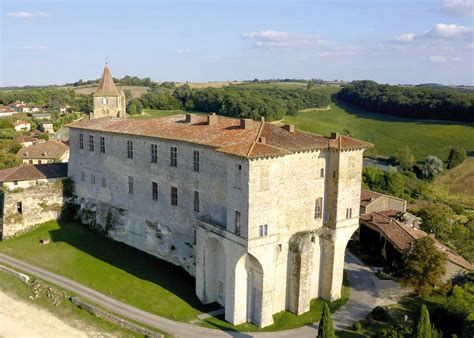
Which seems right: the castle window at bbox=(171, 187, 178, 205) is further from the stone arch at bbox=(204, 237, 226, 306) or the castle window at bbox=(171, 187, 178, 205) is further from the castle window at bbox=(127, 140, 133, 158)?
the castle window at bbox=(127, 140, 133, 158)

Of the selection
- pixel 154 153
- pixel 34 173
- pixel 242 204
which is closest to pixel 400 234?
pixel 242 204

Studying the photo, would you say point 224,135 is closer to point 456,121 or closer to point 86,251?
point 86,251

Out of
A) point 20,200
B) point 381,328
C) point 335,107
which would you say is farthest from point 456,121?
point 20,200

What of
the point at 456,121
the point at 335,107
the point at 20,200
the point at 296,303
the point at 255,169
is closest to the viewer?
the point at 255,169

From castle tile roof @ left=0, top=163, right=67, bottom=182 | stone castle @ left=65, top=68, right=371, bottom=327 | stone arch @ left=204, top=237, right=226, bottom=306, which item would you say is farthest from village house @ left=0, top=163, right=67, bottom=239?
stone arch @ left=204, top=237, right=226, bottom=306

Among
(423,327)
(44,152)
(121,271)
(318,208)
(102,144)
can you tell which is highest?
(102,144)

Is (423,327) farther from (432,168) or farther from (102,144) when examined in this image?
(432,168)
